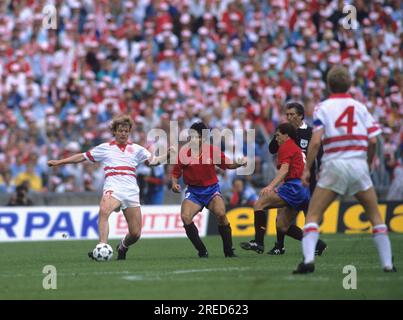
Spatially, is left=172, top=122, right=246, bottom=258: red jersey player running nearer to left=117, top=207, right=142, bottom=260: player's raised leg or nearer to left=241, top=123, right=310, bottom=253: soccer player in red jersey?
left=241, top=123, right=310, bottom=253: soccer player in red jersey

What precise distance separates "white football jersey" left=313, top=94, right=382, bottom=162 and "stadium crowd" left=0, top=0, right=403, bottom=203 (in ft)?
42.7

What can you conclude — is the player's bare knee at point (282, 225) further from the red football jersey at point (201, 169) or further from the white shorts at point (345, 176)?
the white shorts at point (345, 176)

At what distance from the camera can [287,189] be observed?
15.7 meters

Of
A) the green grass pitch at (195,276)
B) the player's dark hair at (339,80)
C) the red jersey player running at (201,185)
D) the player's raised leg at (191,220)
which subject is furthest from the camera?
the red jersey player running at (201,185)

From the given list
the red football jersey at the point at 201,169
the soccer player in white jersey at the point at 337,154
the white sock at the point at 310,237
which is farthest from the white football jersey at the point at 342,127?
the red football jersey at the point at 201,169

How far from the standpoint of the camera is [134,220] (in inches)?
610

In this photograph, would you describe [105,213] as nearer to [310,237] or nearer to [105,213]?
[105,213]

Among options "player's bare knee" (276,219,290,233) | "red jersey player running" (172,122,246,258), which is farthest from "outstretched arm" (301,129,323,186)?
"player's bare knee" (276,219,290,233)

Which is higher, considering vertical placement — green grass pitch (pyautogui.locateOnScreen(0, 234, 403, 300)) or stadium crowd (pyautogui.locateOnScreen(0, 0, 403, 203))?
stadium crowd (pyautogui.locateOnScreen(0, 0, 403, 203))

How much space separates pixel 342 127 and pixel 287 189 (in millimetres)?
3937

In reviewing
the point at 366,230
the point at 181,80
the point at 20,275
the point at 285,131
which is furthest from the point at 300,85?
the point at 20,275

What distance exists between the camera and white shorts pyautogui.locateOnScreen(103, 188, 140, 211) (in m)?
15.4

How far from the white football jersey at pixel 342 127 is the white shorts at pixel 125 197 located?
171 inches

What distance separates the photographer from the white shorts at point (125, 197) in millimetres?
15422
